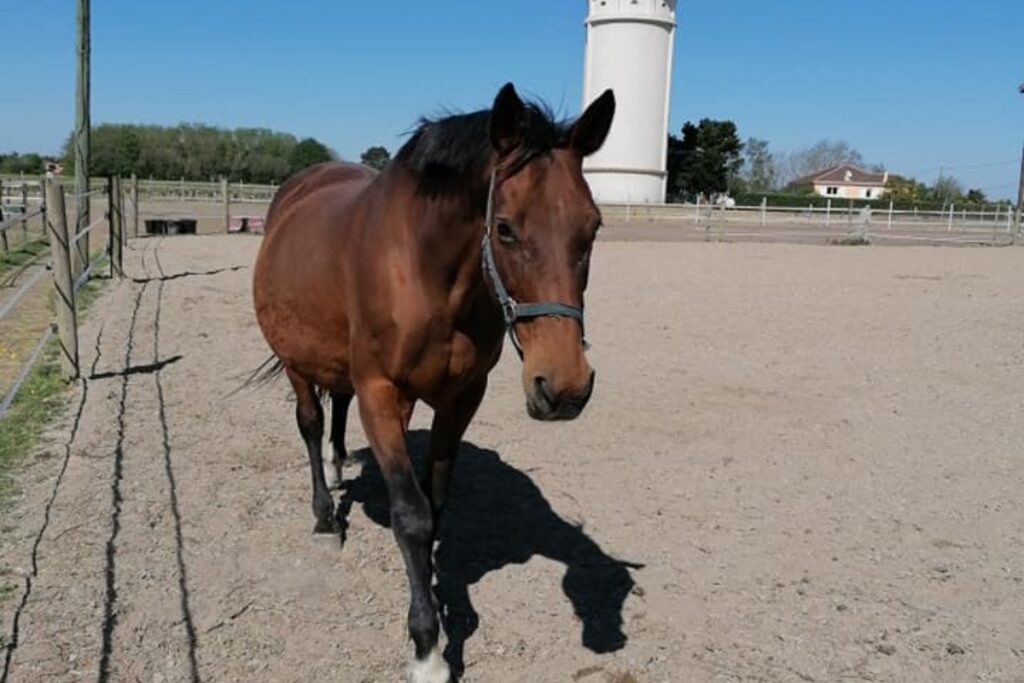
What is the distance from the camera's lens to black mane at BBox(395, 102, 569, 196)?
2.38 metres

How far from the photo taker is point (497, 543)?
13.1ft

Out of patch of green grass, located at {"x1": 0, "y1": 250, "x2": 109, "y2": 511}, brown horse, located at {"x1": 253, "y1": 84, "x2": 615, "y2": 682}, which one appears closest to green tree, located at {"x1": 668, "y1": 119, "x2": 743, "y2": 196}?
patch of green grass, located at {"x1": 0, "y1": 250, "x2": 109, "y2": 511}

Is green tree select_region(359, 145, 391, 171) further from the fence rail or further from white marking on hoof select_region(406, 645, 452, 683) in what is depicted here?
the fence rail

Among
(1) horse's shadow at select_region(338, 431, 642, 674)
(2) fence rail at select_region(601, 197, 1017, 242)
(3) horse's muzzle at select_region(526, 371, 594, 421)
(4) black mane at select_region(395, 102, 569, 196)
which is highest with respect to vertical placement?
(2) fence rail at select_region(601, 197, 1017, 242)

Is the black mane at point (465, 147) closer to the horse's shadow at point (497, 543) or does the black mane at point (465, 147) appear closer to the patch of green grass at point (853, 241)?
the horse's shadow at point (497, 543)

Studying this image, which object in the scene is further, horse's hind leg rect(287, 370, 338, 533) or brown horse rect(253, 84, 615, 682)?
horse's hind leg rect(287, 370, 338, 533)

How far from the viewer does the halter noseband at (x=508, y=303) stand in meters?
2.25

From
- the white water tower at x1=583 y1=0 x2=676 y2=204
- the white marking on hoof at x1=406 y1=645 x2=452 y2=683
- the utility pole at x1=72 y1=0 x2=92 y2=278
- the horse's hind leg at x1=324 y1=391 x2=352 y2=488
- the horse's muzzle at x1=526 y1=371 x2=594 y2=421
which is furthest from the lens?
the white water tower at x1=583 y1=0 x2=676 y2=204

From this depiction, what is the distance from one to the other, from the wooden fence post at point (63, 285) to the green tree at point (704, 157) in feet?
206

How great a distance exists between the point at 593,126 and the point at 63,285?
525cm

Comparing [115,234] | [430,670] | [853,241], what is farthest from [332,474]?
[853,241]

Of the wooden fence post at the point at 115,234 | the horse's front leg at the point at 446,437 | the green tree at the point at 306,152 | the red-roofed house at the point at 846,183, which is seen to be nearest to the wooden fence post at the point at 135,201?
the wooden fence post at the point at 115,234

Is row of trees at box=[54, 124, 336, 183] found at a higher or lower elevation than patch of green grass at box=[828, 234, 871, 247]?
higher

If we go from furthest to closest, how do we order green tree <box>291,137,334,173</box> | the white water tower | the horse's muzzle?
green tree <box>291,137,334,173</box> < the white water tower < the horse's muzzle
